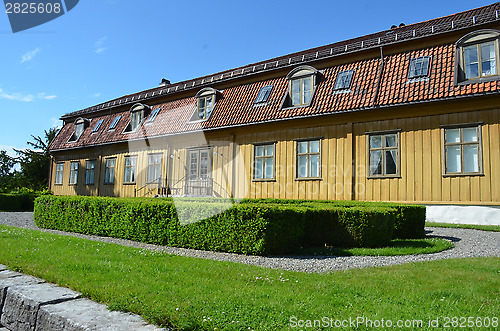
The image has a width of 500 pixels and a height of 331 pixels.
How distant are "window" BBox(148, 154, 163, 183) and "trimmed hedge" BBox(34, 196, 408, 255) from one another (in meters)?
10.8

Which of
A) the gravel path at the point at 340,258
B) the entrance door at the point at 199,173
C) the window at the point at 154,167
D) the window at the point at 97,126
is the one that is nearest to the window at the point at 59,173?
the window at the point at 97,126

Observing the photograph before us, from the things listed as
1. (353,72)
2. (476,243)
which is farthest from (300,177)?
(476,243)

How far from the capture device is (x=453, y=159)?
12.3 metres

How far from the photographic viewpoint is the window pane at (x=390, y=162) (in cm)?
1339

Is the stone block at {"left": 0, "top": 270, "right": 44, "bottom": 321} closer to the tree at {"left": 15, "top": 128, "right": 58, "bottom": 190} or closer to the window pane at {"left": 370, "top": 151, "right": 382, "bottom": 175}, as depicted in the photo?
the window pane at {"left": 370, "top": 151, "right": 382, "bottom": 175}

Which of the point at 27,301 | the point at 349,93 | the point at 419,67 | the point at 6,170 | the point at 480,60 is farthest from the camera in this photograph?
the point at 6,170

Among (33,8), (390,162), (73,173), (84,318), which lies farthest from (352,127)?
(73,173)

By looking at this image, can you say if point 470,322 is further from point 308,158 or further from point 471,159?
point 308,158

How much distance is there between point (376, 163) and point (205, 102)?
9.46 m

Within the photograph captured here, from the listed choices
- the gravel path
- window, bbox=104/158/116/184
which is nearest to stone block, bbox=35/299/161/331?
the gravel path

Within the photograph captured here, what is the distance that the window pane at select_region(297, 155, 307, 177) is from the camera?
607 inches

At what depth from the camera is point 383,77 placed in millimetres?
13891

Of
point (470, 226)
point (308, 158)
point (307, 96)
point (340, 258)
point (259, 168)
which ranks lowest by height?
point (340, 258)

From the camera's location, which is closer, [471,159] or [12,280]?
[12,280]
